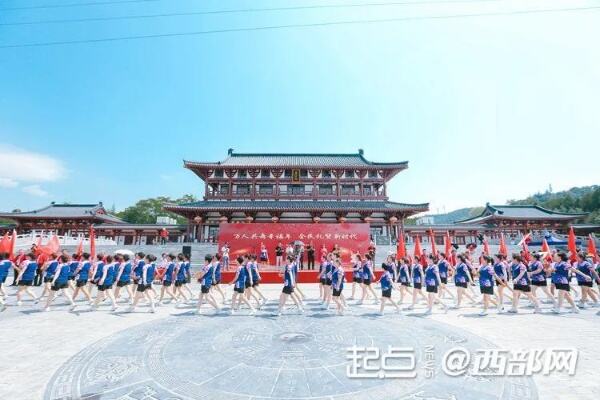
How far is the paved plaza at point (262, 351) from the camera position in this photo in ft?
12.4

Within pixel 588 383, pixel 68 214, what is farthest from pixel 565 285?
pixel 68 214

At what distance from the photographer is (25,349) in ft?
17.1

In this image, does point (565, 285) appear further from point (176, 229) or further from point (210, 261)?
point (176, 229)

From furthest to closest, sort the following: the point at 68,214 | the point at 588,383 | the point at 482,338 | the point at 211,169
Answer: the point at 68,214
the point at 211,169
the point at 482,338
the point at 588,383

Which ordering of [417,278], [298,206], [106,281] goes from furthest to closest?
[298,206] < [417,278] < [106,281]

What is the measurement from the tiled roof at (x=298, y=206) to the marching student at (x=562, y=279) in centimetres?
1520

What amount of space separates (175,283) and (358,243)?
12.0 meters

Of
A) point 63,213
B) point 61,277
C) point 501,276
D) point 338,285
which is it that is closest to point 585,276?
point 501,276

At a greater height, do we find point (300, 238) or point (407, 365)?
point (300, 238)

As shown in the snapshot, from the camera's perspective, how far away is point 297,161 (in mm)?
29234

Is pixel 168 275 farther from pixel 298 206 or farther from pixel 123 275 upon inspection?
pixel 298 206

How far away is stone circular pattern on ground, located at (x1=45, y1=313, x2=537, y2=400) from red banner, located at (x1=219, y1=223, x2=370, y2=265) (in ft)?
35.5

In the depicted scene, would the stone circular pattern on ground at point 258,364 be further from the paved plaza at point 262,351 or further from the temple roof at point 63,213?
the temple roof at point 63,213

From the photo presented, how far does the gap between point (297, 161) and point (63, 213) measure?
25.8 meters
